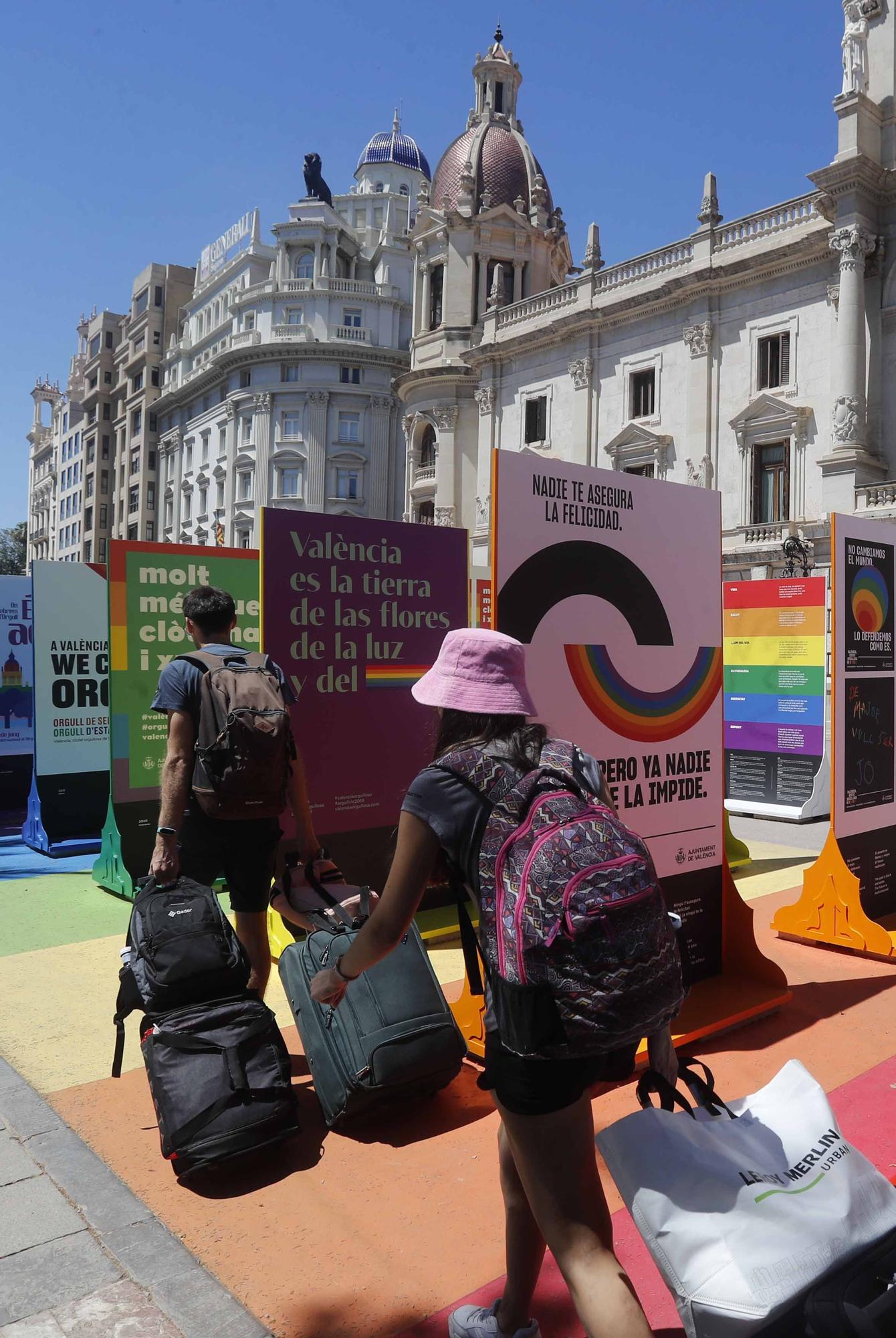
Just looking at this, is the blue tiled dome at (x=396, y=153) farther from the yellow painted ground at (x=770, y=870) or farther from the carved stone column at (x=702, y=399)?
the yellow painted ground at (x=770, y=870)

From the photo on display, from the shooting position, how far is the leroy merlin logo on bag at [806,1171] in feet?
5.90

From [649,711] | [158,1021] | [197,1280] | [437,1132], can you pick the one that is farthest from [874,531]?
[197,1280]

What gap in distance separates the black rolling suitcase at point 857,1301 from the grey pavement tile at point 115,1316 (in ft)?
5.33

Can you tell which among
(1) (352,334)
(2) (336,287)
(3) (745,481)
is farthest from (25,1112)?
(2) (336,287)

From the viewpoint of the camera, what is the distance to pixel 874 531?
611 cm

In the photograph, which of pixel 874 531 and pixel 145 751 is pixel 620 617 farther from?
pixel 145 751

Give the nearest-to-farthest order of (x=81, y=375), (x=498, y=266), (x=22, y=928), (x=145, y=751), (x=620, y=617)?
(x=620, y=617) → (x=22, y=928) → (x=145, y=751) → (x=498, y=266) → (x=81, y=375)

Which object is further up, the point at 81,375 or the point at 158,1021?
the point at 81,375

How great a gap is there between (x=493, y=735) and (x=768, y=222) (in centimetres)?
2731

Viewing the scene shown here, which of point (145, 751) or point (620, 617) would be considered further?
point (145, 751)

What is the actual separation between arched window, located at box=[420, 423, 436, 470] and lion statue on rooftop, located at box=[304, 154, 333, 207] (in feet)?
96.8

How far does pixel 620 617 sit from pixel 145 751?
14.4 feet

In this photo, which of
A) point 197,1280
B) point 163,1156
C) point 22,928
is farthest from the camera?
→ point 22,928

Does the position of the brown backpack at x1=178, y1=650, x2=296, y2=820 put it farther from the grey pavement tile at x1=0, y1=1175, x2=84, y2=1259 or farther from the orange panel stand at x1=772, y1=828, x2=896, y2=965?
the orange panel stand at x1=772, y1=828, x2=896, y2=965
